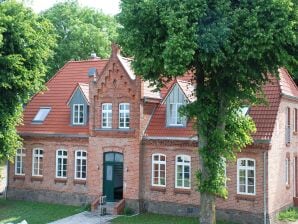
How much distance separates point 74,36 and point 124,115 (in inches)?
801

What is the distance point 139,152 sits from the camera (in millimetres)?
25172

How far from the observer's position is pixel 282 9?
15555mm

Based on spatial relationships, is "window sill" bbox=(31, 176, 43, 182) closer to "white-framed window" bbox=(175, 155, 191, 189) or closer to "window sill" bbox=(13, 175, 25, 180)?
"window sill" bbox=(13, 175, 25, 180)

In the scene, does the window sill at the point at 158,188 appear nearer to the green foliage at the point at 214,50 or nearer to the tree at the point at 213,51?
the tree at the point at 213,51

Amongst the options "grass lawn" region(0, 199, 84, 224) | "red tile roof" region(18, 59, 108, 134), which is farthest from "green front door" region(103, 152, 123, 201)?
"red tile roof" region(18, 59, 108, 134)

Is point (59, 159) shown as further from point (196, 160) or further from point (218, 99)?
point (218, 99)

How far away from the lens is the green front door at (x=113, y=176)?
26.2 metres

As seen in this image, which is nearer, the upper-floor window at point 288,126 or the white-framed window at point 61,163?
the upper-floor window at point 288,126

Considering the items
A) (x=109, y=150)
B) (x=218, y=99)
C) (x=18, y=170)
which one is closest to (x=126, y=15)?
(x=218, y=99)

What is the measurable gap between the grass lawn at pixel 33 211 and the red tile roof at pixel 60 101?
433cm

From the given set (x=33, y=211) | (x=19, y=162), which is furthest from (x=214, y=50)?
(x=19, y=162)

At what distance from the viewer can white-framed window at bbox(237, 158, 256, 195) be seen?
73.1 ft

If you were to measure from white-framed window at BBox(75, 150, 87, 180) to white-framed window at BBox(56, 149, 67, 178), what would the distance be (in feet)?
2.78

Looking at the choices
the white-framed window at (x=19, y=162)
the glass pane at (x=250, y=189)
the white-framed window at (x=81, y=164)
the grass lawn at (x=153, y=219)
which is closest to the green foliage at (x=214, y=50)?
the glass pane at (x=250, y=189)
